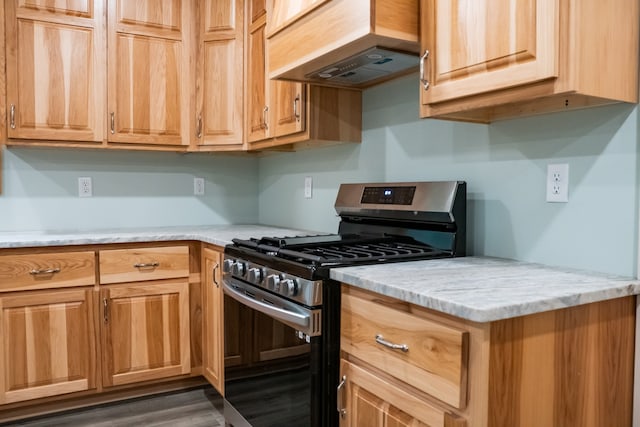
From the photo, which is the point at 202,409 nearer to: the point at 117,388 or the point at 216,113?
the point at 117,388

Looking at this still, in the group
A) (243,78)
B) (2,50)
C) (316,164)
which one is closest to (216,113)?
(243,78)

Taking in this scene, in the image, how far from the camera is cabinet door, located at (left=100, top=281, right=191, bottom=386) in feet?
8.05

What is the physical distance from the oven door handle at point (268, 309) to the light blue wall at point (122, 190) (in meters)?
1.22

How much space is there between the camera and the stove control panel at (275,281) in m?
1.47

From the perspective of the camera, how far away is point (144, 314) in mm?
2510

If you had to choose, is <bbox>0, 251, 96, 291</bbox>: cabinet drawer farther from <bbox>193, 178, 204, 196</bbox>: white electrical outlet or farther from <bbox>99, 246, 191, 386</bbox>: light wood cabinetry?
<bbox>193, 178, 204, 196</bbox>: white electrical outlet

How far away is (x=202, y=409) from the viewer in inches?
98.4

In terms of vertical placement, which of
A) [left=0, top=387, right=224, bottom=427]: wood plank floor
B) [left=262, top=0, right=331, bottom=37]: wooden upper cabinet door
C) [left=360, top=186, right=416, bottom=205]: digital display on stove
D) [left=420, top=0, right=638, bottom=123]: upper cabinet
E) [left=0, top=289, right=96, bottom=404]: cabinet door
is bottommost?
[left=0, top=387, right=224, bottom=427]: wood plank floor

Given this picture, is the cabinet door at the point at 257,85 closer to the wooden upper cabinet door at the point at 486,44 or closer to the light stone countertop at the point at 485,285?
the wooden upper cabinet door at the point at 486,44

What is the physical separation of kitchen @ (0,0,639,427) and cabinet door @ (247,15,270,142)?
0.33m

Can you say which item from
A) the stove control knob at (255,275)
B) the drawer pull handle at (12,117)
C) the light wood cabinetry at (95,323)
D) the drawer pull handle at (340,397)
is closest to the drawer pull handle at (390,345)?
the drawer pull handle at (340,397)

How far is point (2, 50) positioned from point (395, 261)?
2.16 m

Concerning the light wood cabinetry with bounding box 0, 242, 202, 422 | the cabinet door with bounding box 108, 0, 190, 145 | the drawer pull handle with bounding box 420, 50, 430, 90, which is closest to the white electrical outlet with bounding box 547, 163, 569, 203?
the drawer pull handle with bounding box 420, 50, 430, 90

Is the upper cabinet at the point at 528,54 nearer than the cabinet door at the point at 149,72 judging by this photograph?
Yes
